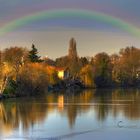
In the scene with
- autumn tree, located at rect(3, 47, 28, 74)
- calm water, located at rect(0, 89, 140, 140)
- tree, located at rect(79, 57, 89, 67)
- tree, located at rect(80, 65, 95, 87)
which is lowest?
calm water, located at rect(0, 89, 140, 140)

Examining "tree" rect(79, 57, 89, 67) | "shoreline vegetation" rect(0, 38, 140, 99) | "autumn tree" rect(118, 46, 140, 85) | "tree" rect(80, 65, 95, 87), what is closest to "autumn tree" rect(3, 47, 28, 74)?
"shoreline vegetation" rect(0, 38, 140, 99)

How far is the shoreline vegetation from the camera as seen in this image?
56.2 m

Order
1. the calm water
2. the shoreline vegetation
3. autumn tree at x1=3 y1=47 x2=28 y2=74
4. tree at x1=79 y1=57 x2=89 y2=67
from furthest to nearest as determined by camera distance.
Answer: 1. tree at x1=79 y1=57 x2=89 y2=67
2. autumn tree at x1=3 y1=47 x2=28 y2=74
3. the shoreline vegetation
4. the calm water

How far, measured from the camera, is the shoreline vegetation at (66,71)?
2211 inches

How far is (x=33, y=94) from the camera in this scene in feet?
193

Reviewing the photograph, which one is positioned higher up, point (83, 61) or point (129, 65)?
point (83, 61)

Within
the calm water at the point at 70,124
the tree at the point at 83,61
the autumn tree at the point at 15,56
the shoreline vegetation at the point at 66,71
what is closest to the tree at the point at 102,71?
the shoreline vegetation at the point at 66,71

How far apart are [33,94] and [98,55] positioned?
3677 centimetres

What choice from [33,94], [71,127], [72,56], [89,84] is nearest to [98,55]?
[72,56]

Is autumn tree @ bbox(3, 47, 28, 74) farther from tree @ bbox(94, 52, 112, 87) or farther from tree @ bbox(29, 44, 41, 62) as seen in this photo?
tree @ bbox(94, 52, 112, 87)

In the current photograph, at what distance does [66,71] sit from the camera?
91.1 m

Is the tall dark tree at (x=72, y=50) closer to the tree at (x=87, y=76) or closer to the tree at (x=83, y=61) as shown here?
the tree at (x=83, y=61)

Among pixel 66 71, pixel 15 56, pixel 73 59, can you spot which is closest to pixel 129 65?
pixel 73 59

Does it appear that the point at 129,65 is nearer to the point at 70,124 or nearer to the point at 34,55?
the point at 34,55
